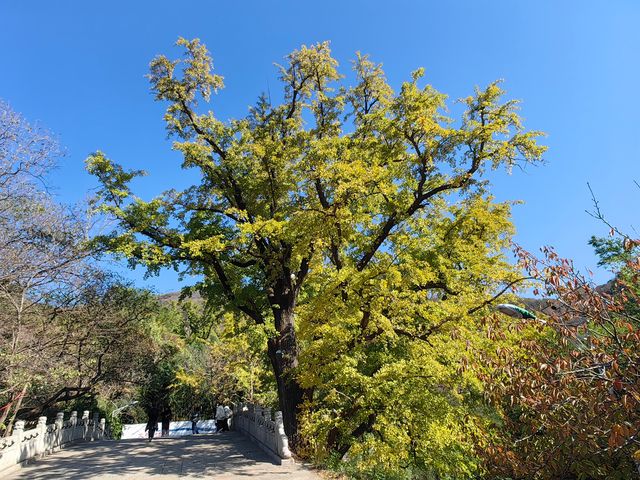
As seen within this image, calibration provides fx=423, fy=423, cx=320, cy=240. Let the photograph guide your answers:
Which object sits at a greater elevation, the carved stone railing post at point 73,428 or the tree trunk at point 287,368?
the tree trunk at point 287,368

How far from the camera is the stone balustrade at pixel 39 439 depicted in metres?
11.1

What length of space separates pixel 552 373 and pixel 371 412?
5.99 metres

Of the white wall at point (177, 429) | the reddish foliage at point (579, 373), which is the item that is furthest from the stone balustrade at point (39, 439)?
the white wall at point (177, 429)

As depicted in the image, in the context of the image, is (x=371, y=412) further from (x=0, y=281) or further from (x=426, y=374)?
(x=0, y=281)

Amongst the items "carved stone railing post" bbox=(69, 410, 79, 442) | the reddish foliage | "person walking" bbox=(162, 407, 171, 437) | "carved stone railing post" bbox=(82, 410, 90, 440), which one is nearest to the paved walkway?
"carved stone railing post" bbox=(69, 410, 79, 442)

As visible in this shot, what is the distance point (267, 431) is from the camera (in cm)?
1312

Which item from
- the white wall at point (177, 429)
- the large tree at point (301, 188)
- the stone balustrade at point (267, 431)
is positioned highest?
the large tree at point (301, 188)

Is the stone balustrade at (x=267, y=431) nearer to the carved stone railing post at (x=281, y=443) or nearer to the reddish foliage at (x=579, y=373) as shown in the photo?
the carved stone railing post at (x=281, y=443)

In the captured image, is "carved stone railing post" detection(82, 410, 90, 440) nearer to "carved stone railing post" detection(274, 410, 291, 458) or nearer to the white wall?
"carved stone railing post" detection(274, 410, 291, 458)

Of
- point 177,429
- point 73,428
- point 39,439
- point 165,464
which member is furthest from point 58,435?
point 177,429

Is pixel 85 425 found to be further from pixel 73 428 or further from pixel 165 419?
pixel 165 419

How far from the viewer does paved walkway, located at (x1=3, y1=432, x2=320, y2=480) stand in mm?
10000

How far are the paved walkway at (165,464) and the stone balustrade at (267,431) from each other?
0.28 meters

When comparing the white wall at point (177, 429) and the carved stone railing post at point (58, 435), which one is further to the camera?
the white wall at point (177, 429)
